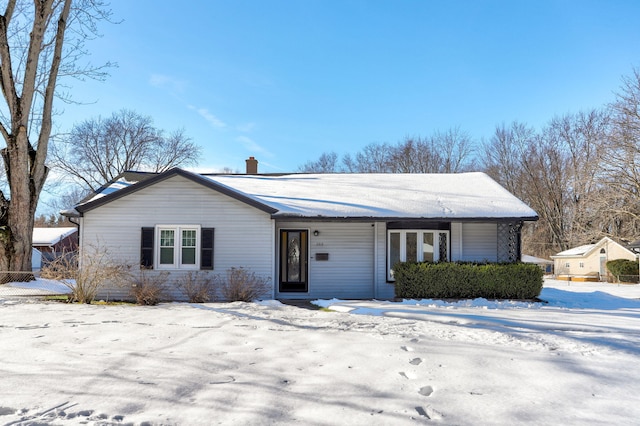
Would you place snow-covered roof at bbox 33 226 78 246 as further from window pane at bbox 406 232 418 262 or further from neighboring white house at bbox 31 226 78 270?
window pane at bbox 406 232 418 262

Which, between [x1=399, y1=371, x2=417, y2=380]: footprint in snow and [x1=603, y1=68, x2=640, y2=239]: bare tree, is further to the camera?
[x1=603, y1=68, x2=640, y2=239]: bare tree

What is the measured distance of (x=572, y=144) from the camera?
39750 millimetres

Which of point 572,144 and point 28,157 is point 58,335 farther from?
point 572,144

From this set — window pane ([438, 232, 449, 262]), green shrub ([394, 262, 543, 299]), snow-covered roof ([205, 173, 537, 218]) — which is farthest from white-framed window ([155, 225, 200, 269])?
window pane ([438, 232, 449, 262])

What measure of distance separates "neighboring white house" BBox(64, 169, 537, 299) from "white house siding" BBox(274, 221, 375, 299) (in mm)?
30

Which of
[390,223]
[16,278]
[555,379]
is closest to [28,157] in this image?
[16,278]

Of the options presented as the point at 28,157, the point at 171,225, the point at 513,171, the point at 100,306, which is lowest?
the point at 100,306

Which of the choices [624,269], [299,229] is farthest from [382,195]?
[624,269]

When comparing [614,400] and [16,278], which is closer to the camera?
[614,400]

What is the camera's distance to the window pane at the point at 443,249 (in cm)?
1348

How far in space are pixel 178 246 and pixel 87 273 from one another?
2.37m

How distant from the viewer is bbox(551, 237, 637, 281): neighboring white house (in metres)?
34.2

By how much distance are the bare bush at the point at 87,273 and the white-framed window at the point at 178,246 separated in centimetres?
108

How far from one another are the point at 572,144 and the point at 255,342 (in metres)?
41.7
